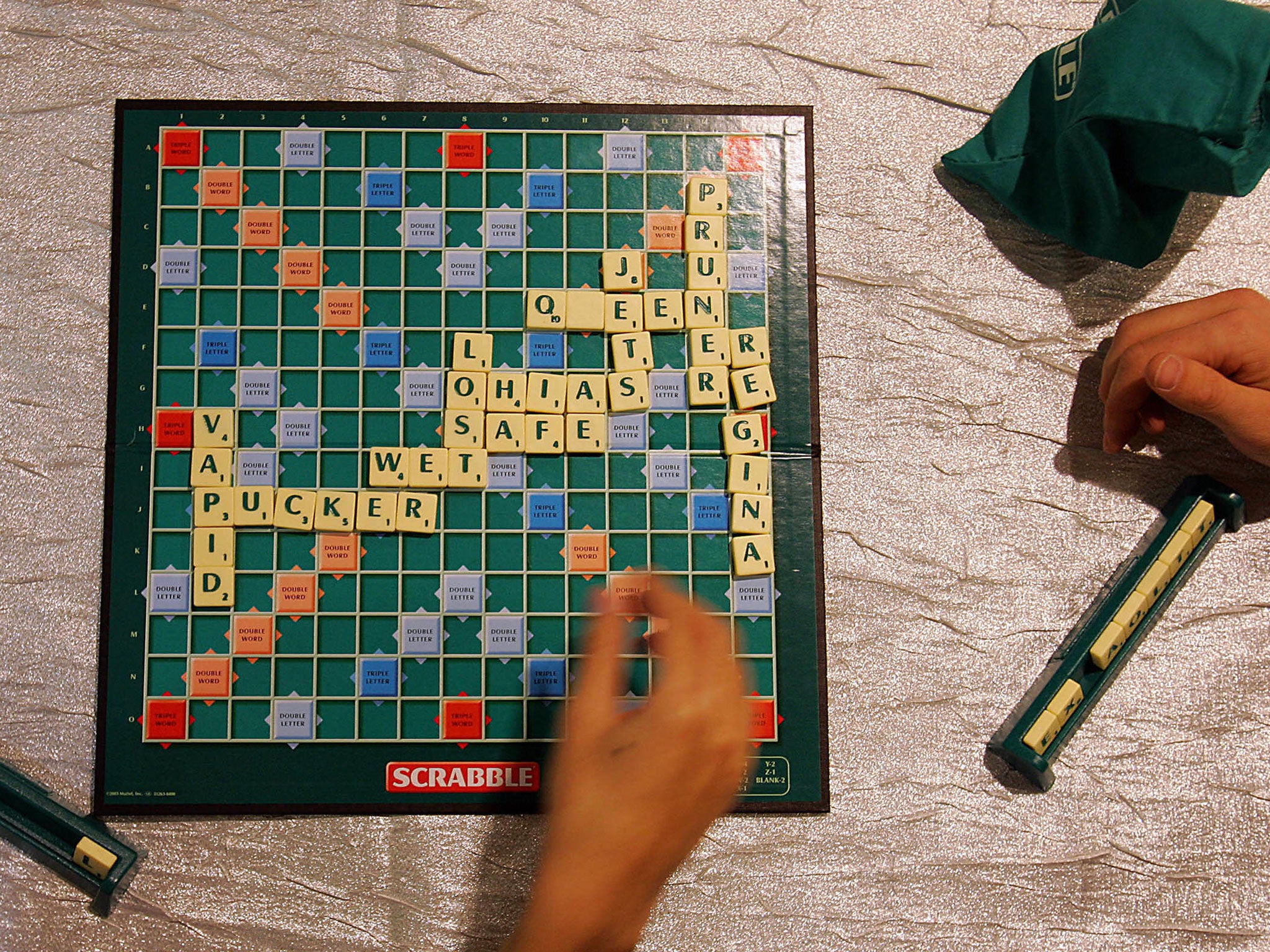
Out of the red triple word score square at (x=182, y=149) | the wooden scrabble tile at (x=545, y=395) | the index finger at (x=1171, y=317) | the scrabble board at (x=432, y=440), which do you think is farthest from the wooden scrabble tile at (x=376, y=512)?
the index finger at (x=1171, y=317)

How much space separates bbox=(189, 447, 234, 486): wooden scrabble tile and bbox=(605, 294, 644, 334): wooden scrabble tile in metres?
0.55

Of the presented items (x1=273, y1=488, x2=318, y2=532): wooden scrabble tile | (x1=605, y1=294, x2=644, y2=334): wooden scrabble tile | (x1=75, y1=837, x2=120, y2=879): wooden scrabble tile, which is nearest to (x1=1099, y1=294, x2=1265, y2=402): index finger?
(x1=605, y1=294, x2=644, y2=334): wooden scrabble tile

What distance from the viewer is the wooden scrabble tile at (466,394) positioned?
120cm

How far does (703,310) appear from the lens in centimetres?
Answer: 121

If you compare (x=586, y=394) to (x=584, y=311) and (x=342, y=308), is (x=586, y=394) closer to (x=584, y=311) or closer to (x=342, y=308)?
(x=584, y=311)

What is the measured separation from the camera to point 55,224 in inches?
48.9

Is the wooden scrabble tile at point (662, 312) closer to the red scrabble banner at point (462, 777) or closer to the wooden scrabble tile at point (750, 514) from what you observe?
the wooden scrabble tile at point (750, 514)

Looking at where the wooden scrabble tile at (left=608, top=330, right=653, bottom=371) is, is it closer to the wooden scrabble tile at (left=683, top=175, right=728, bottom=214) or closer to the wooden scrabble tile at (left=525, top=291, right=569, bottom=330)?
the wooden scrabble tile at (left=525, top=291, right=569, bottom=330)

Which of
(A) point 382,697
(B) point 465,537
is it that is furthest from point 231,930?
(B) point 465,537

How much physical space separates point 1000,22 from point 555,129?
68 centimetres

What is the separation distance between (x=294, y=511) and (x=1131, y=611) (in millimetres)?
1143

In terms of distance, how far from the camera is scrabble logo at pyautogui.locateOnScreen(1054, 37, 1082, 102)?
46.2 inches

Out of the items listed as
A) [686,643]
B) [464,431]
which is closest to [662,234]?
[464,431]

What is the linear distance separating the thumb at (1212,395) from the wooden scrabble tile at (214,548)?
124 centimetres
